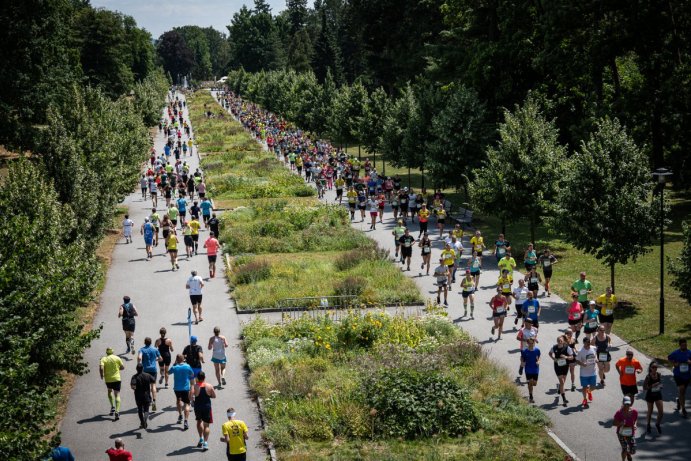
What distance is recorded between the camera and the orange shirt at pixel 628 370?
16.8 metres

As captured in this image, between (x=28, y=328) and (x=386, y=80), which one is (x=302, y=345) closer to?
(x=28, y=328)

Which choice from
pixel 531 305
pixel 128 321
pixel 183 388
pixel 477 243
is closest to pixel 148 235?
pixel 128 321

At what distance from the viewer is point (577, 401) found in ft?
57.4

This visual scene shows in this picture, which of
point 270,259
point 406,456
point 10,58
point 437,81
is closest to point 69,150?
point 270,259

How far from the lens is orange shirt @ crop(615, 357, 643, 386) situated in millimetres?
16797

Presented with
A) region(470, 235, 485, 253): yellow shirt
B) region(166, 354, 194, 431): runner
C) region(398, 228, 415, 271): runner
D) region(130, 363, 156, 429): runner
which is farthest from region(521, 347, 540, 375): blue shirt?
region(398, 228, 415, 271): runner

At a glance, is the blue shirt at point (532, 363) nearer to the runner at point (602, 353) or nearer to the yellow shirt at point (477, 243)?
the runner at point (602, 353)

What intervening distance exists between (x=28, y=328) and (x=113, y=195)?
15447 mm

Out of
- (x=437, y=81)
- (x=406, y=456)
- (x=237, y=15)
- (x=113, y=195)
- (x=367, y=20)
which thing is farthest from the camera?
(x=237, y=15)

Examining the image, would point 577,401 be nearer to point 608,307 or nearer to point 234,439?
point 608,307

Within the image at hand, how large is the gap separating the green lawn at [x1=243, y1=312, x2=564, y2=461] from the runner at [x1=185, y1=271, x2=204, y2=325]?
3.54 metres

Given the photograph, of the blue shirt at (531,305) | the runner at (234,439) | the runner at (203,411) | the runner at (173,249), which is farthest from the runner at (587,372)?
the runner at (173,249)

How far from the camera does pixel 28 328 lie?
1502 cm

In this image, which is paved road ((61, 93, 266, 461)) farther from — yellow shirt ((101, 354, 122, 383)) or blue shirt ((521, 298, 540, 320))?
blue shirt ((521, 298, 540, 320))
